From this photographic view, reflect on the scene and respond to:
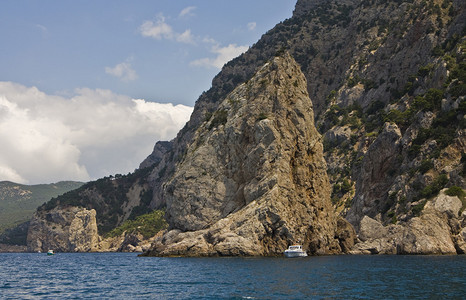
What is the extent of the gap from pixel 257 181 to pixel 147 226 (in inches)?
3935

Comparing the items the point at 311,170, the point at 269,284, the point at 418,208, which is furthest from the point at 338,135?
the point at 269,284

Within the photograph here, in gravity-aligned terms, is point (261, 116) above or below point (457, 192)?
above

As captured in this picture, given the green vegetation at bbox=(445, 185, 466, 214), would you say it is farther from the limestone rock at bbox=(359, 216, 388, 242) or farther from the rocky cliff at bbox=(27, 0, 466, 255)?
the limestone rock at bbox=(359, 216, 388, 242)

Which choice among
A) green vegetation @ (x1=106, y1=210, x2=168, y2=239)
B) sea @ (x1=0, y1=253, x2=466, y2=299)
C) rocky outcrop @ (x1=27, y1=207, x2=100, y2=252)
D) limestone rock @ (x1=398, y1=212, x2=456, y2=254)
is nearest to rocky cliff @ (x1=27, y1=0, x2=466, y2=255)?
limestone rock @ (x1=398, y1=212, x2=456, y2=254)

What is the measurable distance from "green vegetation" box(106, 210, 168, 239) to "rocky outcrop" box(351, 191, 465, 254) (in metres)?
103

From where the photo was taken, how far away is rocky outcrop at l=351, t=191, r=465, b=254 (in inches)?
2751

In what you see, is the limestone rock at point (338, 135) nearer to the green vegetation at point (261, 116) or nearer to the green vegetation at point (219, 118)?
the green vegetation at point (219, 118)

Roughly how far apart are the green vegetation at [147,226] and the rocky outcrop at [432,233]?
10270cm

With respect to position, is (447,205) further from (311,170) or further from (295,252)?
(295,252)

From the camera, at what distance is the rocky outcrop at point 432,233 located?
6988 cm

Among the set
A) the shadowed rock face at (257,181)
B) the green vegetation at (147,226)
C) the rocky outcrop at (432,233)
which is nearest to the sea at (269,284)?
the rocky outcrop at (432,233)

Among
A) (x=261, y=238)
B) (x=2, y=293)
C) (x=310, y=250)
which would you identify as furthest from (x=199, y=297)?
(x=310, y=250)

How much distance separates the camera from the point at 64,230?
190 meters

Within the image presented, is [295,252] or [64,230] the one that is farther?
[64,230]
